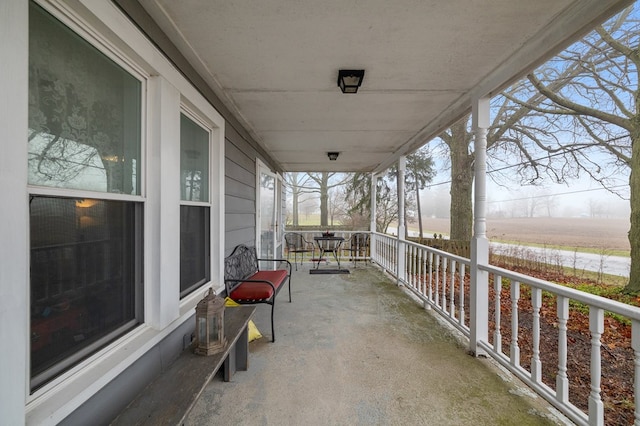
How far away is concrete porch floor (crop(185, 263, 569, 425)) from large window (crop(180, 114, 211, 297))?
2.74 ft

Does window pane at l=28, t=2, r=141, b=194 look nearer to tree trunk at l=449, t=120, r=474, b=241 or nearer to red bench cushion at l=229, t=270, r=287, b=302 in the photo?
red bench cushion at l=229, t=270, r=287, b=302

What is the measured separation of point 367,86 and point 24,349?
2.65m

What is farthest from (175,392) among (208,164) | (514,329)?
(514,329)

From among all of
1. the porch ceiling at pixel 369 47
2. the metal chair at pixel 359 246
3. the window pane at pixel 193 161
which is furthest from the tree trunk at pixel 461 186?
the window pane at pixel 193 161

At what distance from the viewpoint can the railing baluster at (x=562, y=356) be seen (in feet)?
5.41

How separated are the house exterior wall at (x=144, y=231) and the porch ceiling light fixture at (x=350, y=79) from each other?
3.85 ft

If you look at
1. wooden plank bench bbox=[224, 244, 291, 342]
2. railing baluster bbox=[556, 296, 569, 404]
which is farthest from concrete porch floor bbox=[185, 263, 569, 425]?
wooden plank bench bbox=[224, 244, 291, 342]

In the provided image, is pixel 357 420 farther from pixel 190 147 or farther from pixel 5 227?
pixel 190 147

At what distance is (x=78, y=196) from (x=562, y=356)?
8.95 ft

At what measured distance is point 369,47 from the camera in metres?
1.91

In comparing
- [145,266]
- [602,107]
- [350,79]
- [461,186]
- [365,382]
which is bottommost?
[365,382]

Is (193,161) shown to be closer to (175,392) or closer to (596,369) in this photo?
(175,392)

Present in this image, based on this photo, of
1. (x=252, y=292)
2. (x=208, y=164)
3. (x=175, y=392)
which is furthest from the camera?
(x=252, y=292)

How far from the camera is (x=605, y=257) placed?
5348 mm
